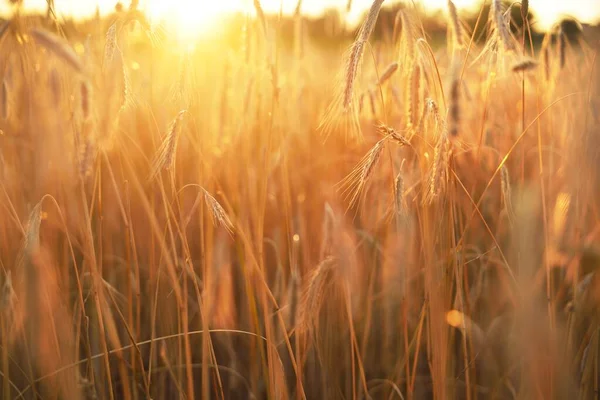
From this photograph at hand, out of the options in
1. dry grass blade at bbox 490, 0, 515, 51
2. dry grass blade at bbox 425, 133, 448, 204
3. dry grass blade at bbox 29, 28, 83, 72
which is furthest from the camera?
dry grass blade at bbox 490, 0, 515, 51

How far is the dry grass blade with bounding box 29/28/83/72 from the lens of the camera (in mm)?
916

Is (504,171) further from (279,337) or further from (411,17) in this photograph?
(279,337)

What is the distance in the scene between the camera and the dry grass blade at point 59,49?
0.92 m

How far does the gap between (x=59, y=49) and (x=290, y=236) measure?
61 centimetres

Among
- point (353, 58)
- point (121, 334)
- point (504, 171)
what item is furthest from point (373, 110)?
point (121, 334)

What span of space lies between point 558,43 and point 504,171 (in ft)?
2.67

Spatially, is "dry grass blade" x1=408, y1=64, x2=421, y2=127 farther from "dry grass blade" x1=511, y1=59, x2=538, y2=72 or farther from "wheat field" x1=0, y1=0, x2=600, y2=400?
"dry grass blade" x1=511, y1=59, x2=538, y2=72

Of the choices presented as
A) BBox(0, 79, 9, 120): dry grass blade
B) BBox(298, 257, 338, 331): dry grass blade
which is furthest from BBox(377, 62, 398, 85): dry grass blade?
BBox(0, 79, 9, 120): dry grass blade

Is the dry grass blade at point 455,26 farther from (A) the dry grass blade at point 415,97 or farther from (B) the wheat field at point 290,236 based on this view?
(A) the dry grass blade at point 415,97

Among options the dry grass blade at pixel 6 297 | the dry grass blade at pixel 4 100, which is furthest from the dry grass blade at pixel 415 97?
the dry grass blade at pixel 4 100

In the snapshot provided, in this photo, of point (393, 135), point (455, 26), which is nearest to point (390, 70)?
point (455, 26)

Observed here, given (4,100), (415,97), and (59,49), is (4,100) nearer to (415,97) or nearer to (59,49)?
(59,49)

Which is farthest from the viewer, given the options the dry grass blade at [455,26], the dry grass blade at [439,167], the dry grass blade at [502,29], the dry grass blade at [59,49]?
the dry grass blade at [455,26]

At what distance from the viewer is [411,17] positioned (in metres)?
1.36
